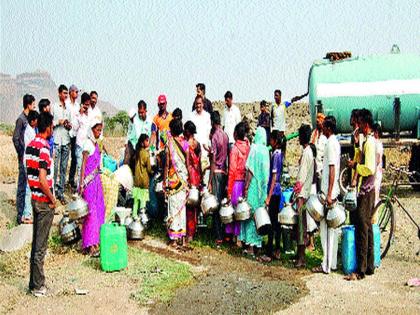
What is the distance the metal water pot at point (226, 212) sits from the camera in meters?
8.34

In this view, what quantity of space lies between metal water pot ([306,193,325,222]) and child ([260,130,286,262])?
0.67 meters

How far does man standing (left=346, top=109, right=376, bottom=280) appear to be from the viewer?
707 cm

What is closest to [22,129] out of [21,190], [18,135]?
[18,135]

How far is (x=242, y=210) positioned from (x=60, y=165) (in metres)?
3.94

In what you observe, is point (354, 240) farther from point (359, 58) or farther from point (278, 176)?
point (359, 58)

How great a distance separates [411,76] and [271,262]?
6855mm

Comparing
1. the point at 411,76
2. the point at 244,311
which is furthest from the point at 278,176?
the point at 411,76

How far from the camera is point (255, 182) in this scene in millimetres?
Answer: 8125

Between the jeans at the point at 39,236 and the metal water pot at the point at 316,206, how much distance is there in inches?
127

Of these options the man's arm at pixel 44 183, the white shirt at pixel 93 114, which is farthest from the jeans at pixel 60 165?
the man's arm at pixel 44 183

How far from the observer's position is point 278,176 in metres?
7.90

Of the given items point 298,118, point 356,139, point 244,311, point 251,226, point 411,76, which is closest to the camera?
point 244,311

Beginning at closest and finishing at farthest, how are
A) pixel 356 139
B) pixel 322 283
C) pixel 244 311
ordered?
pixel 244 311
pixel 322 283
pixel 356 139

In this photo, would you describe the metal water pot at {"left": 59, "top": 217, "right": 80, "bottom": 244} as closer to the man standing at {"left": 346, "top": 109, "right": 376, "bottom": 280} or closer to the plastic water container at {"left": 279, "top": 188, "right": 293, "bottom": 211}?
the plastic water container at {"left": 279, "top": 188, "right": 293, "bottom": 211}
